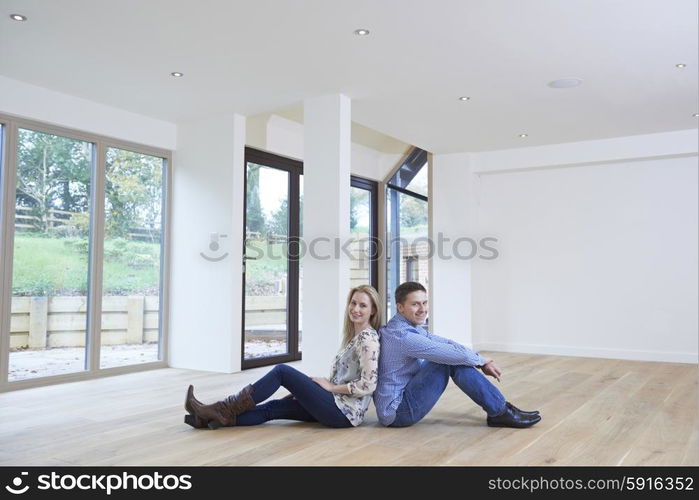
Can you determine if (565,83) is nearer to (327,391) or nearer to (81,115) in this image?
(327,391)

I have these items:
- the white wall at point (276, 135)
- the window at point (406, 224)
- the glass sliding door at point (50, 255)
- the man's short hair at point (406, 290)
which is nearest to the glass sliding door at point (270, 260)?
the white wall at point (276, 135)

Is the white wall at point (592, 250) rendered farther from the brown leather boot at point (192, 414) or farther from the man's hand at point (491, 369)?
the brown leather boot at point (192, 414)

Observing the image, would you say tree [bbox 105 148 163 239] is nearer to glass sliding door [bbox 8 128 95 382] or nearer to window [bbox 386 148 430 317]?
Result: glass sliding door [bbox 8 128 95 382]

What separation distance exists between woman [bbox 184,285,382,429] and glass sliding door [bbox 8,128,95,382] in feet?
7.63

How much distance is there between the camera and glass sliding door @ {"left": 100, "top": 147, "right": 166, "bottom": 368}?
224 inches

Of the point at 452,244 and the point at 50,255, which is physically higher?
the point at 452,244

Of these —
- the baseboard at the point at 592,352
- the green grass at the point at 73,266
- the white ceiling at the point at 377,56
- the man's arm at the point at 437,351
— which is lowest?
the baseboard at the point at 592,352

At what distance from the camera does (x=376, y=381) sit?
3.29 meters

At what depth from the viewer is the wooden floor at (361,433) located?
292cm

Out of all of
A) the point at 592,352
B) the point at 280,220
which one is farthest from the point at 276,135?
the point at 592,352

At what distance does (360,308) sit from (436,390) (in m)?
0.61

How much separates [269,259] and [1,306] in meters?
2.57

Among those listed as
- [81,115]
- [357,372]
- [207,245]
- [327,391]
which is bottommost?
[327,391]
